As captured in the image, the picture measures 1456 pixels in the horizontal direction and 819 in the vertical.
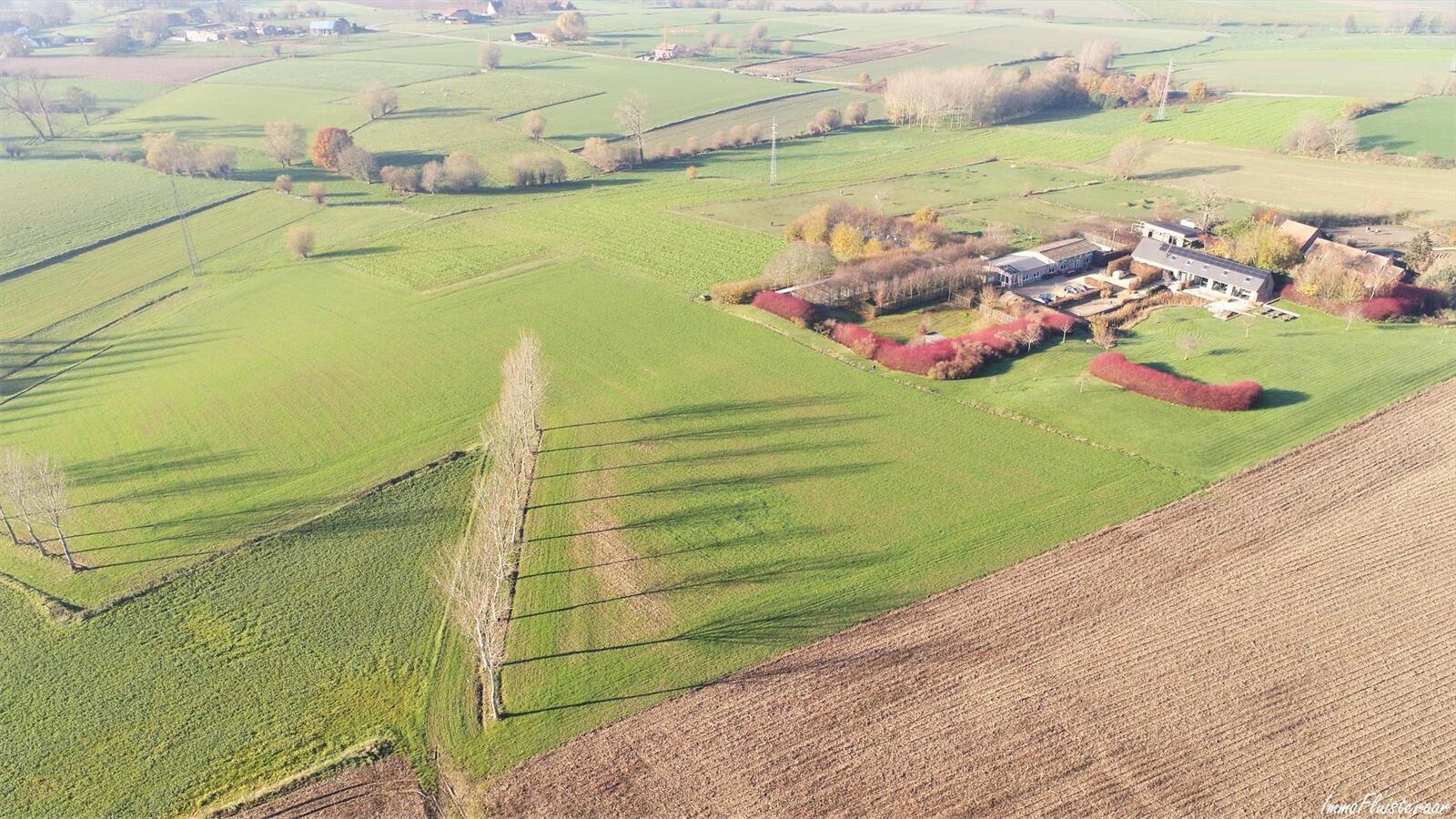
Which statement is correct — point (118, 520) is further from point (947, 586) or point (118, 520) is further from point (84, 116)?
point (84, 116)

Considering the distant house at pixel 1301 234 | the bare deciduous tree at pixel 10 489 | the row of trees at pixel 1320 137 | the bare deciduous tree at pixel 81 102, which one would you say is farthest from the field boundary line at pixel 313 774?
the bare deciduous tree at pixel 81 102

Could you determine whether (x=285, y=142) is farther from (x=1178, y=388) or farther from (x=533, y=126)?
(x=1178, y=388)

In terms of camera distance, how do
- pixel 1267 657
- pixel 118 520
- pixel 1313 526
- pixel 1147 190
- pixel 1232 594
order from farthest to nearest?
pixel 1147 190 → pixel 118 520 → pixel 1313 526 → pixel 1232 594 → pixel 1267 657

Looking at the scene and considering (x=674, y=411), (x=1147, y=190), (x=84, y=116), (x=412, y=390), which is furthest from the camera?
(x=84, y=116)

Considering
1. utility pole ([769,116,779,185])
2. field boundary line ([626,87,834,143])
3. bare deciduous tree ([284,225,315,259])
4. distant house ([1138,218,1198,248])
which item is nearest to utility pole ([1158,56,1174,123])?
field boundary line ([626,87,834,143])

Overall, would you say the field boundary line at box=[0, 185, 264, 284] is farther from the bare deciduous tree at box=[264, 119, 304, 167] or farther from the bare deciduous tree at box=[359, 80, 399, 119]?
the bare deciduous tree at box=[359, 80, 399, 119]

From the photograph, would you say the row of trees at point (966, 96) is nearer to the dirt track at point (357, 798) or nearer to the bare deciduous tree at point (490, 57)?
the bare deciduous tree at point (490, 57)

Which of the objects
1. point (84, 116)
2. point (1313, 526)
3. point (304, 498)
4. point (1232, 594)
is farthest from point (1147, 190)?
point (84, 116)

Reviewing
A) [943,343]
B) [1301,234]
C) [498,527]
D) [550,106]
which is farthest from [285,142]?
[1301,234]
